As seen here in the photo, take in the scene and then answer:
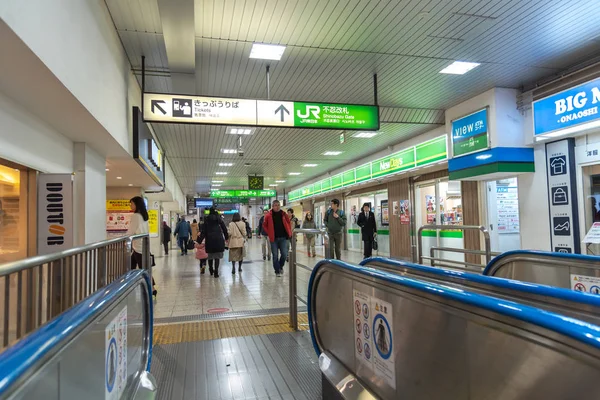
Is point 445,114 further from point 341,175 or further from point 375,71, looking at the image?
point 341,175

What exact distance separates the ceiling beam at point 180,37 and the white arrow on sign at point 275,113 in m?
1.02

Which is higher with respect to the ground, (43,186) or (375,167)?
(375,167)

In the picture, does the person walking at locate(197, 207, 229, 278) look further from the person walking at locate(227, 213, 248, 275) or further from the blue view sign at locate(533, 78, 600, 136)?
the blue view sign at locate(533, 78, 600, 136)

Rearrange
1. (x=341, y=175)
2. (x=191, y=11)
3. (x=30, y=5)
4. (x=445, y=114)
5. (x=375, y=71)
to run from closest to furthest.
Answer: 1. (x=30, y=5)
2. (x=191, y=11)
3. (x=375, y=71)
4. (x=445, y=114)
5. (x=341, y=175)

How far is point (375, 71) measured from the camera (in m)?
5.68

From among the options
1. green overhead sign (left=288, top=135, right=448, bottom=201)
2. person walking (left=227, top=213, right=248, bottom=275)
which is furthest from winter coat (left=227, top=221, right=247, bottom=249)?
green overhead sign (left=288, top=135, right=448, bottom=201)

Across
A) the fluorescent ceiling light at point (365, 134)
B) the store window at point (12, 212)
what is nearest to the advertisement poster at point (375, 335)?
the store window at point (12, 212)

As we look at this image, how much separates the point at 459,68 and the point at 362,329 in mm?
4893

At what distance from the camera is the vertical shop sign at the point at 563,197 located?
5570 millimetres

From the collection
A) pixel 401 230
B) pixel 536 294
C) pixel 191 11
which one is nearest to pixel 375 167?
pixel 401 230

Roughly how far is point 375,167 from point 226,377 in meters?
8.96

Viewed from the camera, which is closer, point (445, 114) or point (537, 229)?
point (537, 229)

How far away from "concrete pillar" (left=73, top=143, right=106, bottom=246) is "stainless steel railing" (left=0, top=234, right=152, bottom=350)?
154 centimetres

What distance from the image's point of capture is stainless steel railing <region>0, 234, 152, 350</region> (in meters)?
1.39
